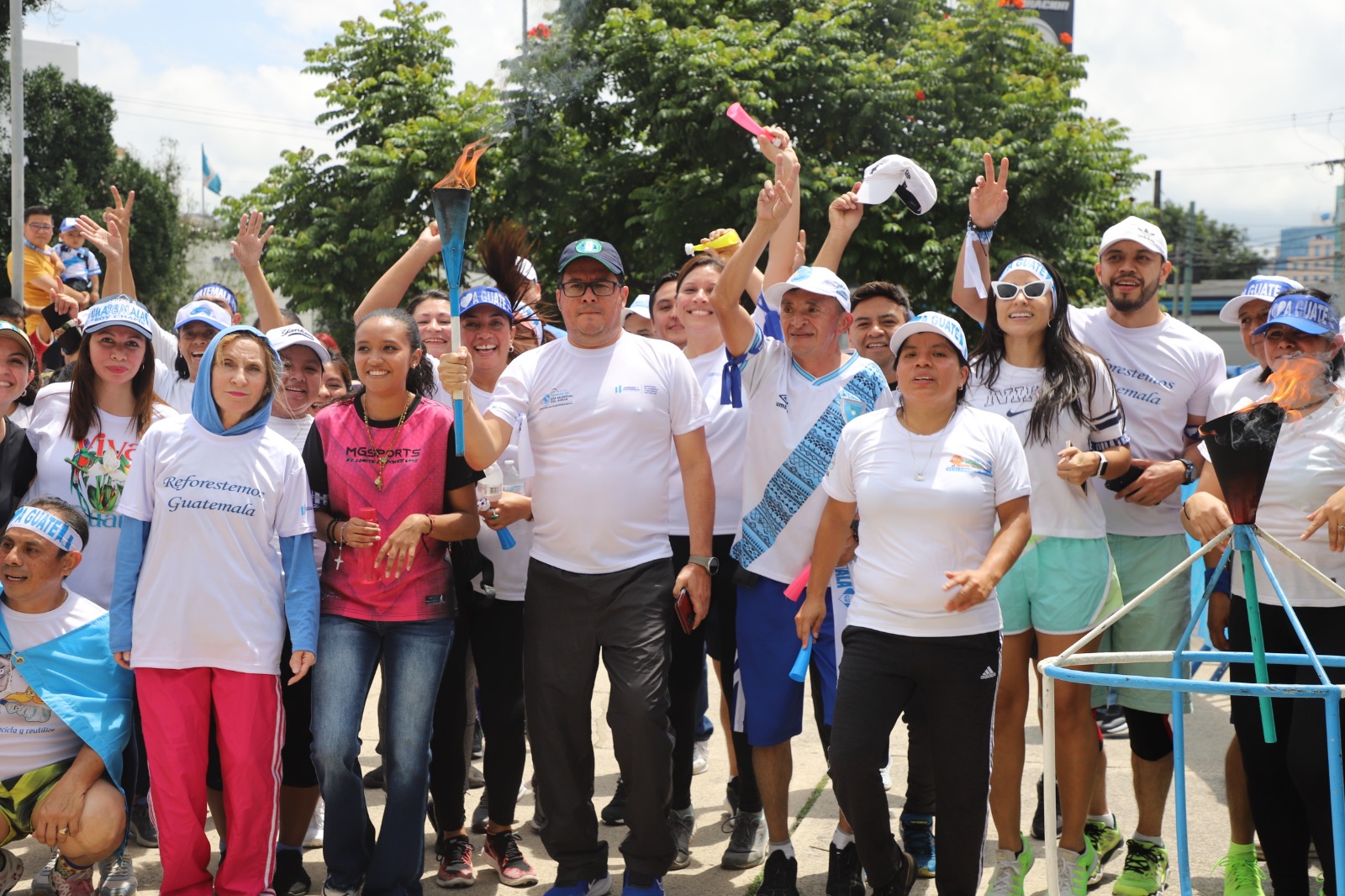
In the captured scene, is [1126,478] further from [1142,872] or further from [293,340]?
[293,340]

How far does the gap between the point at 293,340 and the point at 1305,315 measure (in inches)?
144

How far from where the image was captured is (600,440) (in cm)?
420

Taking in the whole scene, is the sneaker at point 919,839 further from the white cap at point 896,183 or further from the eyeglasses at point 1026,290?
the white cap at point 896,183

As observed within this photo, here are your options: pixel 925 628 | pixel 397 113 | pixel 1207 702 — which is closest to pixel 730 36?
pixel 397 113

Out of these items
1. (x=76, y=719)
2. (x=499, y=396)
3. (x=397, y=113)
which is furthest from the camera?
(x=397, y=113)

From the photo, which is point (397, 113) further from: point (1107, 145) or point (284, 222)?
point (1107, 145)

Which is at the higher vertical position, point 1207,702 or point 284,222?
point 284,222

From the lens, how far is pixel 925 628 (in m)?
3.77

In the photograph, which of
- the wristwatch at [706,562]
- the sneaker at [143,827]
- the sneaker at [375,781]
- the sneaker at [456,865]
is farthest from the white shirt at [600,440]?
the sneaker at [143,827]

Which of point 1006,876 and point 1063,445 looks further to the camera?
point 1063,445

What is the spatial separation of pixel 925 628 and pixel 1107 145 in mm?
16231

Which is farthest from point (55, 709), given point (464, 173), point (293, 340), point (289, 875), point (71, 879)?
point (464, 173)

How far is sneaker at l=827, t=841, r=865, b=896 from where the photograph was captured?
428cm

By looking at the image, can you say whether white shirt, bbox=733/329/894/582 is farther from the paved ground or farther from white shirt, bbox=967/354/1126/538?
the paved ground
